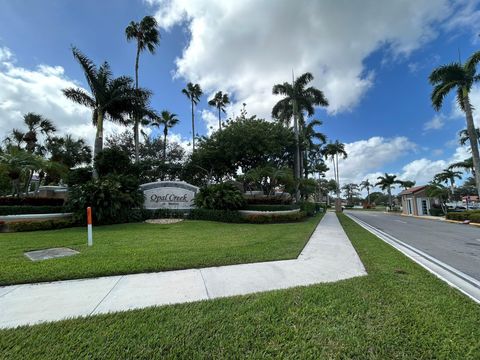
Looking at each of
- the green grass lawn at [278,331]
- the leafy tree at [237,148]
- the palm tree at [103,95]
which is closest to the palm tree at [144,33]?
the palm tree at [103,95]

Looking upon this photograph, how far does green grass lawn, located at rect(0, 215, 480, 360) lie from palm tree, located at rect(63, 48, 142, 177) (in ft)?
52.9

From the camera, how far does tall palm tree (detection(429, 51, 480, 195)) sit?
664 inches

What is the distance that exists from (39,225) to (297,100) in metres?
24.2

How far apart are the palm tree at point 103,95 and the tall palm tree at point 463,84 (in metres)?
22.6

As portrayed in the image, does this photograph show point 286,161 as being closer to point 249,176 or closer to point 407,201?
point 249,176

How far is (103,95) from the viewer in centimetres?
1627

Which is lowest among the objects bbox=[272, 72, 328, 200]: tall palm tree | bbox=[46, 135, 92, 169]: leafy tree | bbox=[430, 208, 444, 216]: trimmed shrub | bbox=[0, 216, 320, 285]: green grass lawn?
bbox=[430, 208, 444, 216]: trimmed shrub

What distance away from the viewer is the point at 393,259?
227 inches

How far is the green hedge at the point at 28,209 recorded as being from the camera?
36.7 feet

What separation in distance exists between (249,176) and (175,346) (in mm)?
16086

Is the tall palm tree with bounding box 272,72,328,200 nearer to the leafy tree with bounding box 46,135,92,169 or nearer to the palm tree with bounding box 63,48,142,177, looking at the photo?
the palm tree with bounding box 63,48,142,177

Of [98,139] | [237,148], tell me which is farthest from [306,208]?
[98,139]

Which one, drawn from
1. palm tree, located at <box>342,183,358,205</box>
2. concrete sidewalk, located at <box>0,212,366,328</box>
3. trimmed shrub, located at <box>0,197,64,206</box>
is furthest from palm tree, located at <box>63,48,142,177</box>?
palm tree, located at <box>342,183,358,205</box>

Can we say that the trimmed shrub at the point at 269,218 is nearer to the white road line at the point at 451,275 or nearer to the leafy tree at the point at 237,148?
the leafy tree at the point at 237,148
